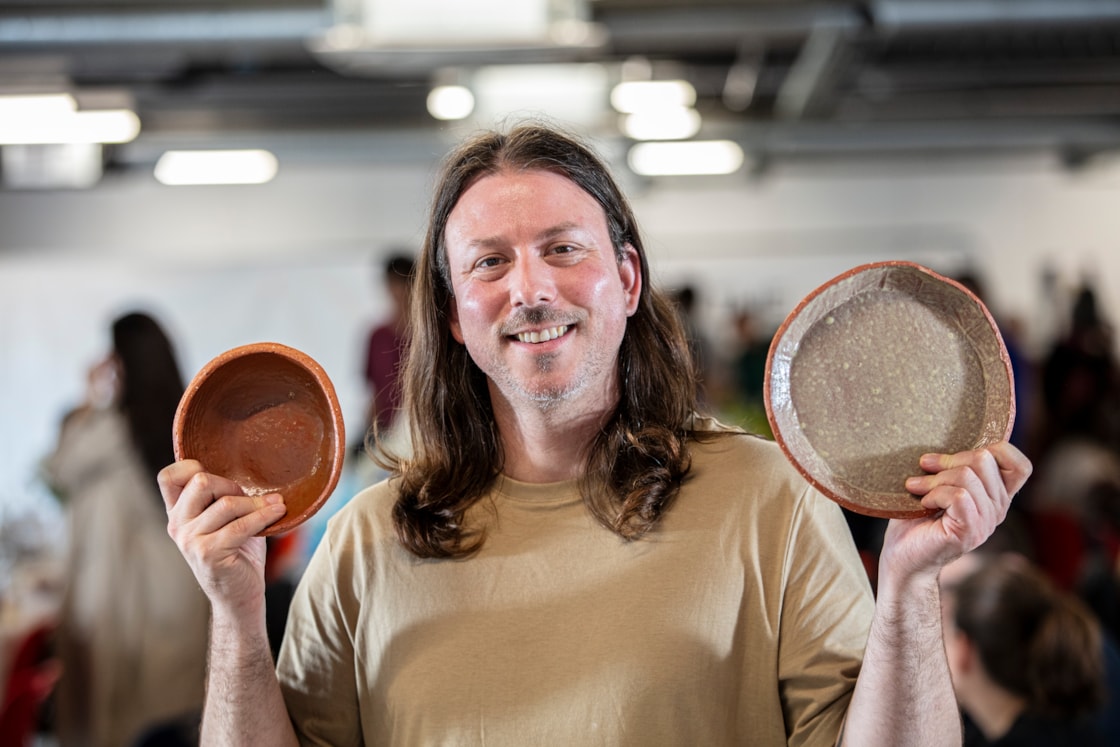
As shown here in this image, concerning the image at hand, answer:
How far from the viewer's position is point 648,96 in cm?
560

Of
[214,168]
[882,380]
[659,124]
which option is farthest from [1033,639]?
[214,168]

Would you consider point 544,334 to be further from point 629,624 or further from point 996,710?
point 996,710

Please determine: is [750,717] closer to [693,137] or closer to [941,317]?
[941,317]

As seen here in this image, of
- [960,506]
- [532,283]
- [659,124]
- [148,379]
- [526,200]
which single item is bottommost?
[960,506]

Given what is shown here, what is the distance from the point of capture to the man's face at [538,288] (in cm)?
150

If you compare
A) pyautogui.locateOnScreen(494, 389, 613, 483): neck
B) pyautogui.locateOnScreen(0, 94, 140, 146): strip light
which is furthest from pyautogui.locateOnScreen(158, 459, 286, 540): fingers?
pyautogui.locateOnScreen(0, 94, 140, 146): strip light

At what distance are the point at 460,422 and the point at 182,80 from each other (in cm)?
557

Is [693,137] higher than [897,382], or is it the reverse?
[693,137]

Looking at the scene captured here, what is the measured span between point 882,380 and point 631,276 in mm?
376

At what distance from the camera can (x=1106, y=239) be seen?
802cm

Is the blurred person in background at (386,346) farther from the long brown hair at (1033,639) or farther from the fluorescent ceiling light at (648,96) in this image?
the long brown hair at (1033,639)

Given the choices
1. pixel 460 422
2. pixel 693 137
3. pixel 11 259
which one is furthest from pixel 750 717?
pixel 11 259

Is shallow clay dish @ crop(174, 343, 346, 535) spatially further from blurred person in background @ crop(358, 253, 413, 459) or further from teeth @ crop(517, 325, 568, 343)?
blurred person in background @ crop(358, 253, 413, 459)

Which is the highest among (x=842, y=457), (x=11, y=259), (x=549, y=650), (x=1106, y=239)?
(x=11, y=259)
